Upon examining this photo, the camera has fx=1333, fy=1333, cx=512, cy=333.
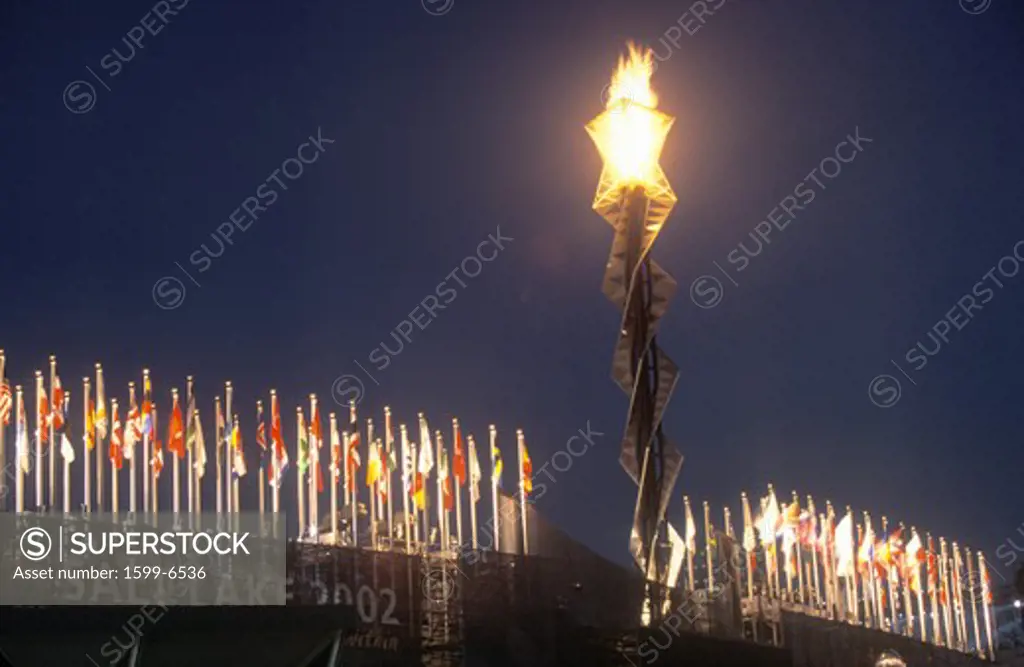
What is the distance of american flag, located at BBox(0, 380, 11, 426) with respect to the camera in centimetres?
3048

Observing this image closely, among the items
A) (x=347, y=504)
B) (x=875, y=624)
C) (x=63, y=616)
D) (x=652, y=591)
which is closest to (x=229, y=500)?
(x=347, y=504)

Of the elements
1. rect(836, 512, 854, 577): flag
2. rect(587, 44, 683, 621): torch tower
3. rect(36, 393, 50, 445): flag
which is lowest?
rect(587, 44, 683, 621): torch tower

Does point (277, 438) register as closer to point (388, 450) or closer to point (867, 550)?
point (388, 450)

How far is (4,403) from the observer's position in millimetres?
30609

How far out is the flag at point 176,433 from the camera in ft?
113

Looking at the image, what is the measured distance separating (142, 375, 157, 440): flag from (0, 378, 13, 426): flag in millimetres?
3723

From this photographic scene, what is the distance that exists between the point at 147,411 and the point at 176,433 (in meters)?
0.93

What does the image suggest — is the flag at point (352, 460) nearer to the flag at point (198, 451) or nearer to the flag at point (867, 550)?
the flag at point (198, 451)

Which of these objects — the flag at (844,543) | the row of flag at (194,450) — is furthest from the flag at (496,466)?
the flag at (844,543)

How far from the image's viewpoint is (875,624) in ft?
208

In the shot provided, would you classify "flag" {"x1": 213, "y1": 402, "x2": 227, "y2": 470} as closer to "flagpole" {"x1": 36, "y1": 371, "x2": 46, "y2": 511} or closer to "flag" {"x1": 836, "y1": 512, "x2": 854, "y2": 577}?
"flagpole" {"x1": 36, "y1": 371, "x2": 46, "y2": 511}

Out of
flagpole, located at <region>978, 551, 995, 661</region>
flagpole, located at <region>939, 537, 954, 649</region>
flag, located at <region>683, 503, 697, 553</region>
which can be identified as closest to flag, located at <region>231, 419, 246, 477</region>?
flag, located at <region>683, 503, 697, 553</region>

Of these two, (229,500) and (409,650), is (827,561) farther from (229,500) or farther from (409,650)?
(409,650)

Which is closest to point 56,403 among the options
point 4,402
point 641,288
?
point 4,402
